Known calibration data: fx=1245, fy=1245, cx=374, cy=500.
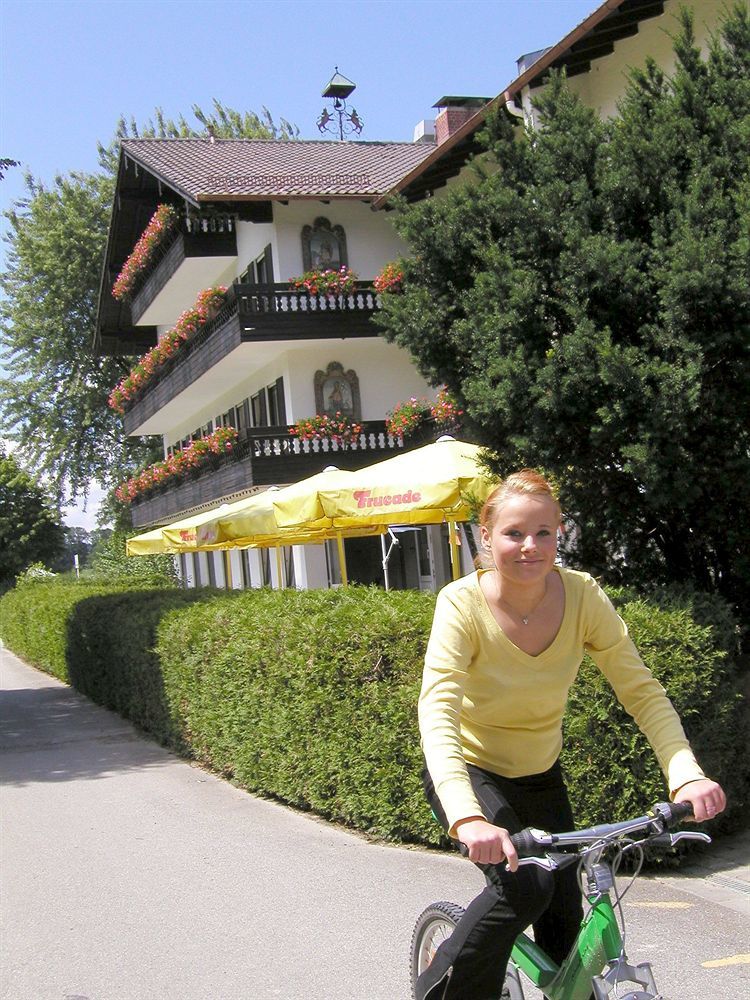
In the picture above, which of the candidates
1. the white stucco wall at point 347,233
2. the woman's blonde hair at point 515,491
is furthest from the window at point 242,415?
the woman's blonde hair at point 515,491

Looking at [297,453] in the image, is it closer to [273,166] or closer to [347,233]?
[347,233]

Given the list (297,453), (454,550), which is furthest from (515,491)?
(297,453)

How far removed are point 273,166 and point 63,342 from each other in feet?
82.8

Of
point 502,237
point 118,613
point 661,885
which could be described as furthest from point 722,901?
point 118,613

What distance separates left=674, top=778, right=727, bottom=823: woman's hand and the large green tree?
5050 cm

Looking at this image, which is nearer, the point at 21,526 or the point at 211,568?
the point at 211,568

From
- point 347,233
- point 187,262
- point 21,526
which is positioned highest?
point 187,262

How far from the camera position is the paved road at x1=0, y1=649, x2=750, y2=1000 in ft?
17.4

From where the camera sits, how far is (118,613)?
16734 mm

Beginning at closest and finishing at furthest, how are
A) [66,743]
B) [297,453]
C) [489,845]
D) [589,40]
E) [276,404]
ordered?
[489,845] → [589,40] → [66,743] → [297,453] → [276,404]

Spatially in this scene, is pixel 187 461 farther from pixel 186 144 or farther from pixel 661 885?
pixel 661 885

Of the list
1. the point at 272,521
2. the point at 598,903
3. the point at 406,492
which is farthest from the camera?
the point at 272,521

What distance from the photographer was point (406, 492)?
12000mm

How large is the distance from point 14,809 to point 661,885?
5841 mm
